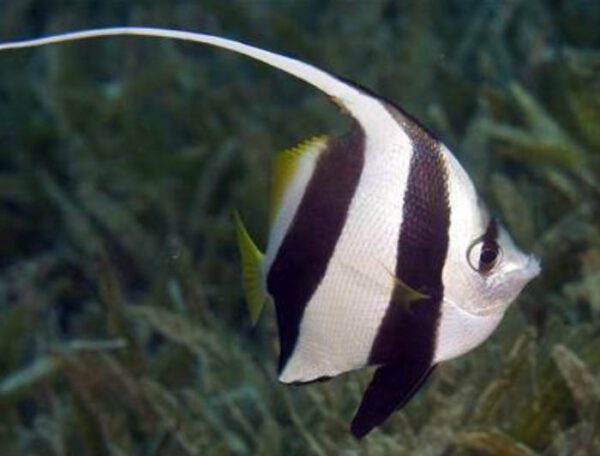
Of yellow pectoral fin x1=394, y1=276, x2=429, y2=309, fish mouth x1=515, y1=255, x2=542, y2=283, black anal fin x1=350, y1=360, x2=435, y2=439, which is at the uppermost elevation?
fish mouth x1=515, y1=255, x2=542, y2=283

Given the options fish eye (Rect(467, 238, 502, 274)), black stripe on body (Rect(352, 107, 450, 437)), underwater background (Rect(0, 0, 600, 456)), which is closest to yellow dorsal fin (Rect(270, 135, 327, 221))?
black stripe on body (Rect(352, 107, 450, 437))

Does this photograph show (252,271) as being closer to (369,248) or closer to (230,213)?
(369,248)

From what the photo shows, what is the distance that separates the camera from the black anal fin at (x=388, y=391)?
1.71m

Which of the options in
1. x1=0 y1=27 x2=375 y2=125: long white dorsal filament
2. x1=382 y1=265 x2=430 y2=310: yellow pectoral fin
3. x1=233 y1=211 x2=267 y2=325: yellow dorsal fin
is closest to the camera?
x1=0 y1=27 x2=375 y2=125: long white dorsal filament

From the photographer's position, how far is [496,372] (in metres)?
2.71

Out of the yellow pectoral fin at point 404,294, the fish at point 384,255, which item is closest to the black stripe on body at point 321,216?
the fish at point 384,255

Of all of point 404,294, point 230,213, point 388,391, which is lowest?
point 230,213

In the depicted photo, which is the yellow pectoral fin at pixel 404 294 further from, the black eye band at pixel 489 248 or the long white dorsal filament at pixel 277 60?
the long white dorsal filament at pixel 277 60

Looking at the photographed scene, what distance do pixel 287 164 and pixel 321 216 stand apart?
88mm

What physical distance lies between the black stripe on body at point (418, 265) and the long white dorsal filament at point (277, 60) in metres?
0.06

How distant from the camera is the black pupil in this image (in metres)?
1.69

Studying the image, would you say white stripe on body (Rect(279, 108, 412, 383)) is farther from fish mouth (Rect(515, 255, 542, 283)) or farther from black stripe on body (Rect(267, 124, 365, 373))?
fish mouth (Rect(515, 255, 542, 283))

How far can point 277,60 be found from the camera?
57.1 inches

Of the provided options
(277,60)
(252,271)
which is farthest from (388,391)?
(277,60)
